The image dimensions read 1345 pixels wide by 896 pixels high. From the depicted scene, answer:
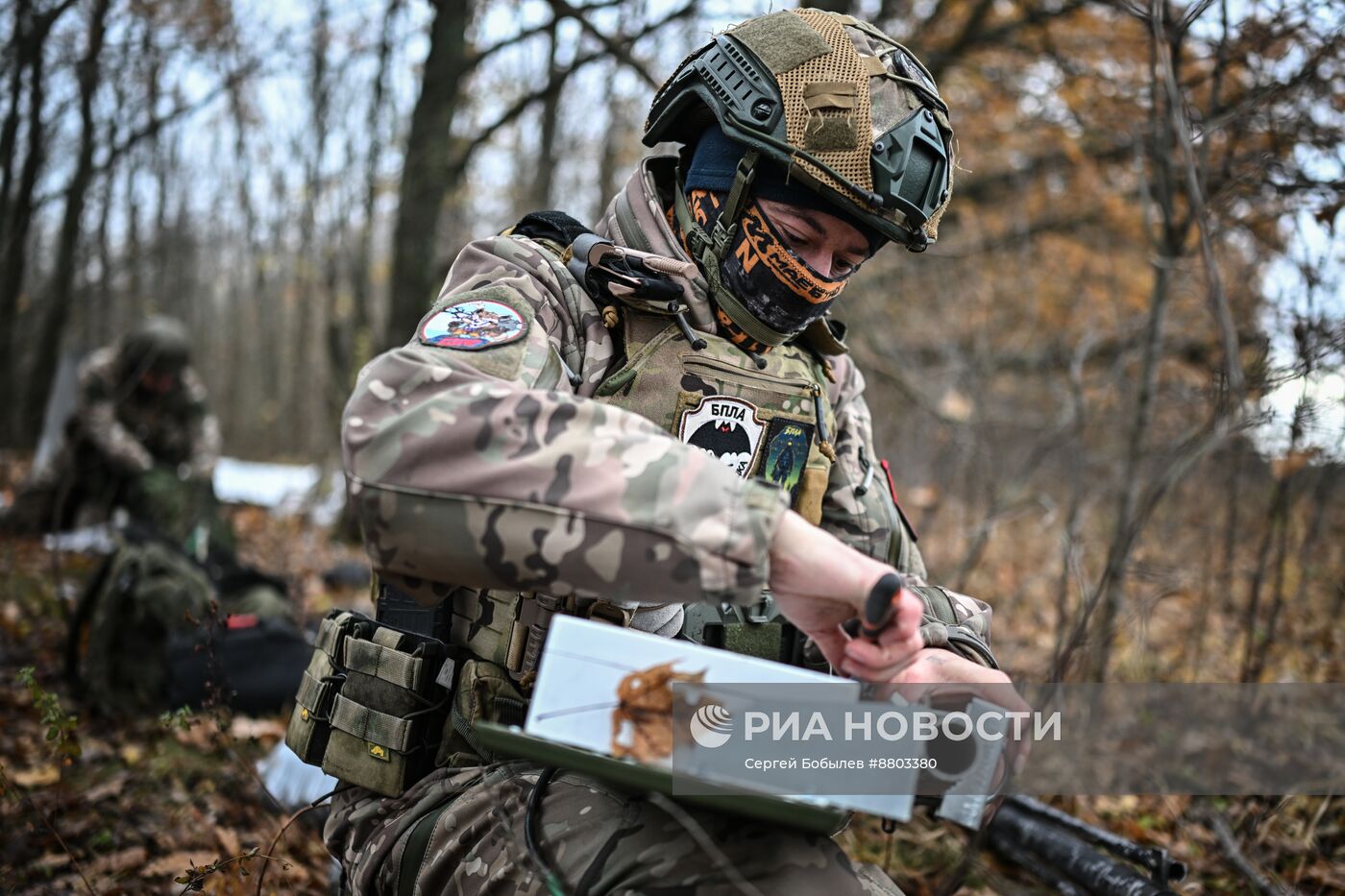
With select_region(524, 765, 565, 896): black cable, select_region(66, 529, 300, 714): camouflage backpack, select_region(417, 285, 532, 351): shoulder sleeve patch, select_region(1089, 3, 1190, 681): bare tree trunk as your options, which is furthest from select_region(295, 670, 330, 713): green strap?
select_region(1089, 3, 1190, 681): bare tree trunk

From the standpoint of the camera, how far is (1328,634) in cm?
485

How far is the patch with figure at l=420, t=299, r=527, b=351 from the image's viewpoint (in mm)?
1562

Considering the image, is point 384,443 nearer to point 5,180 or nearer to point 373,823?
point 373,823

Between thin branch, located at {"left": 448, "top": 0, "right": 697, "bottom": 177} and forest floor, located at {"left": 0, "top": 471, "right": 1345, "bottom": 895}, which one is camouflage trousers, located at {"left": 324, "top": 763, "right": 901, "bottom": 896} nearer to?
forest floor, located at {"left": 0, "top": 471, "right": 1345, "bottom": 895}

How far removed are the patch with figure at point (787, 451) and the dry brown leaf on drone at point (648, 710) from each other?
87 centimetres

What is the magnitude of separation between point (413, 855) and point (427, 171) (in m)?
5.96

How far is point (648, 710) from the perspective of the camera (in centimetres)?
130

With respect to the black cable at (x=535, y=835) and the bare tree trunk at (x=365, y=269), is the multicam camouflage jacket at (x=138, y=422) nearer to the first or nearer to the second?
the bare tree trunk at (x=365, y=269)

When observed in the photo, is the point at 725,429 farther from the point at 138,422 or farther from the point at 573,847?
the point at 138,422

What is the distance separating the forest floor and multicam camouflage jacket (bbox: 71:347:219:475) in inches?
103

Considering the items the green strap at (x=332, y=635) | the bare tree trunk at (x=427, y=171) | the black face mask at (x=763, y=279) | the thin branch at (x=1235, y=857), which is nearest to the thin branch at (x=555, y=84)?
the bare tree trunk at (x=427, y=171)

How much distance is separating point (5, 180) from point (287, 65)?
411 centimetres

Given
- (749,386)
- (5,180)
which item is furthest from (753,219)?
(5,180)

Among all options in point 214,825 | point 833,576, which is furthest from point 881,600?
point 214,825
